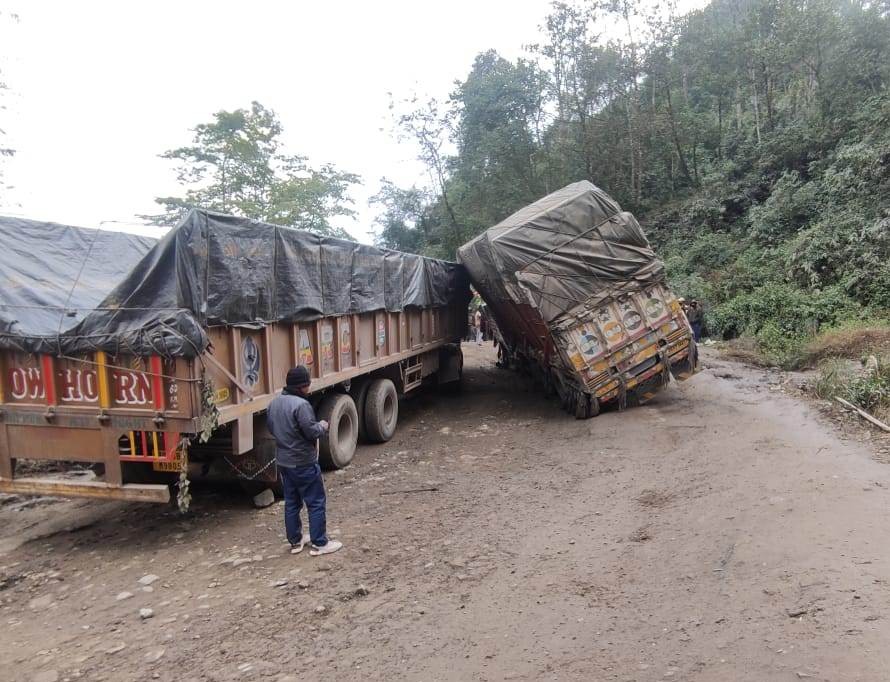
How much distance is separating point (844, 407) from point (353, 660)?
21.5 feet

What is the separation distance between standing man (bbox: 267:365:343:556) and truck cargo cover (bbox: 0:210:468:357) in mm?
766

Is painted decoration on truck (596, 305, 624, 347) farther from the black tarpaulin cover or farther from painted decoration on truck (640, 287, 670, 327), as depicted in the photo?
the black tarpaulin cover

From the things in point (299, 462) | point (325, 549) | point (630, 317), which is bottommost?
point (325, 549)

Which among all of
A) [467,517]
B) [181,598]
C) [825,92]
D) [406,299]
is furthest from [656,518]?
[825,92]

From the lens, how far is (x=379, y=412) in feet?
25.6

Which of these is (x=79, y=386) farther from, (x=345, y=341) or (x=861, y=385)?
(x=861, y=385)

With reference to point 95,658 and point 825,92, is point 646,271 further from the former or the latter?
point 825,92

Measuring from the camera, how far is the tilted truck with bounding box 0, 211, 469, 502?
4309 mm

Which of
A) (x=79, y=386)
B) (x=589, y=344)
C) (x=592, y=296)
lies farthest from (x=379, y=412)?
(x=79, y=386)

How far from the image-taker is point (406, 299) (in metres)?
9.05

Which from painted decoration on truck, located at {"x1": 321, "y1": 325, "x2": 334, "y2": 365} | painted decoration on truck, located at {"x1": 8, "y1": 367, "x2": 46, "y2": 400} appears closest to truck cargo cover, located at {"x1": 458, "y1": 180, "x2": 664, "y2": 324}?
painted decoration on truck, located at {"x1": 321, "y1": 325, "x2": 334, "y2": 365}

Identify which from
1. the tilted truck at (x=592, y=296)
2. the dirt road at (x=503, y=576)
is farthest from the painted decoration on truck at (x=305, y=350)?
the tilted truck at (x=592, y=296)

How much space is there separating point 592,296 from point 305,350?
13.6 ft

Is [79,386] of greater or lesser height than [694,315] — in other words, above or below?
above
